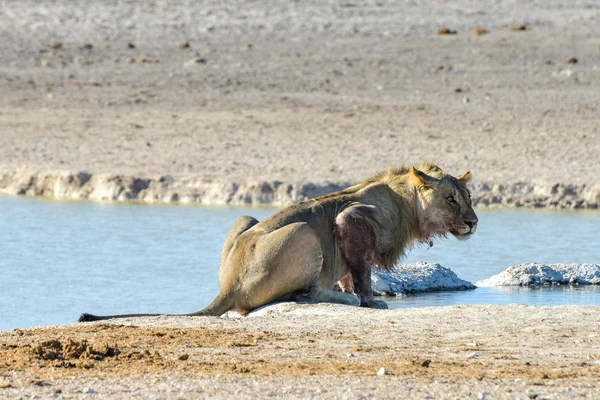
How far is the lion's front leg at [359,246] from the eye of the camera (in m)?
8.70

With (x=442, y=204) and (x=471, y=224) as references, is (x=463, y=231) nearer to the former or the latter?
(x=471, y=224)

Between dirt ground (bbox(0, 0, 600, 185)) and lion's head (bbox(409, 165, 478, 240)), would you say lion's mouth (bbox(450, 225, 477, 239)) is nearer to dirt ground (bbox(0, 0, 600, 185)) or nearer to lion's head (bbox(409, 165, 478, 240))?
lion's head (bbox(409, 165, 478, 240))

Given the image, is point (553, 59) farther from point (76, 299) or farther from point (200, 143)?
point (76, 299)

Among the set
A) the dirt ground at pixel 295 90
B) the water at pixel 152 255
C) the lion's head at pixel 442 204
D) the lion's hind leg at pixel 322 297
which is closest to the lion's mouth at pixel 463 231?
the lion's head at pixel 442 204

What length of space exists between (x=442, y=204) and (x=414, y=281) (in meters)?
1.52

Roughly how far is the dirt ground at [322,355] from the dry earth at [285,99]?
7.64m

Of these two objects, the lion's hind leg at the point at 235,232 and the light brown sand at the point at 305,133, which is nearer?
the light brown sand at the point at 305,133

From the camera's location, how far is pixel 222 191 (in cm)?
1540

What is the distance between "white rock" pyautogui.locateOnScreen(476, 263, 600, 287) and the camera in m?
10.4

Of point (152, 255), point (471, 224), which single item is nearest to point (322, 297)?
point (471, 224)

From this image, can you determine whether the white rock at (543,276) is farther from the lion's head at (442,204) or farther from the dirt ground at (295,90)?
the dirt ground at (295,90)

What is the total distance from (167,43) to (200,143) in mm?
9027

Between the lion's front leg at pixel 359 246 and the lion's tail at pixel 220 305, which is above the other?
the lion's front leg at pixel 359 246

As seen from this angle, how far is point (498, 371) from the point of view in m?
6.03
